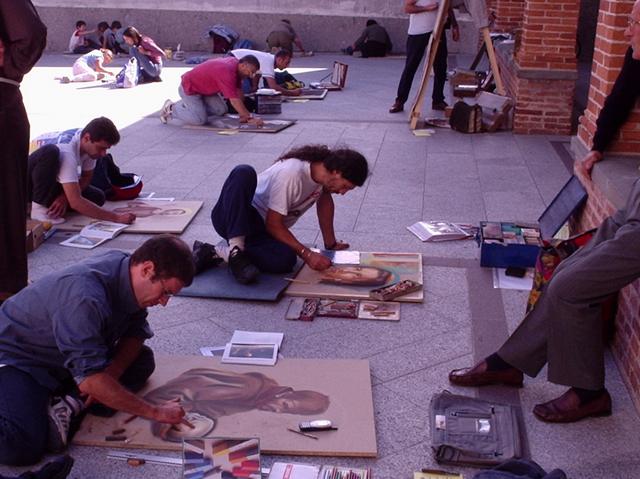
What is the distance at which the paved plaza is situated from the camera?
3434 mm

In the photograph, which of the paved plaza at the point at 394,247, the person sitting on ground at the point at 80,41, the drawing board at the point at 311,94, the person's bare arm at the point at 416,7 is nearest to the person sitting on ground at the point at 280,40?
the person sitting on ground at the point at 80,41

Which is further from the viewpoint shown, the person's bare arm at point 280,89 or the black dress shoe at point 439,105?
the person's bare arm at point 280,89

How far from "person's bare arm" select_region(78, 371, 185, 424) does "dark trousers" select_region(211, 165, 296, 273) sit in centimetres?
185

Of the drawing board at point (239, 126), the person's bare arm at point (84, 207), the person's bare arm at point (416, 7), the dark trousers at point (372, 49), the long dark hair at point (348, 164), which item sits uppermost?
the person's bare arm at point (416, 7)

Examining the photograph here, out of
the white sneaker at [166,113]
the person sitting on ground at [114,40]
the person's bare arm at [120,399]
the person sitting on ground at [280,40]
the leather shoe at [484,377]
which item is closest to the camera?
the person's bare arm at [120,399]

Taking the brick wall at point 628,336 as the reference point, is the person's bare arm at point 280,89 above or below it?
below

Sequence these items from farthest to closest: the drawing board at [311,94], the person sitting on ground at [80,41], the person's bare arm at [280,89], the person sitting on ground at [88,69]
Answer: the person sitting on ground at [80,41] → the person sitting on ground at [88,69] → the drawing board at [311,94] → the person's bare arm at [280,89]

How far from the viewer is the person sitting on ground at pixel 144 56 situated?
1342 cm

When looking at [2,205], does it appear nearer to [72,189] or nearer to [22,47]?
[22,47]

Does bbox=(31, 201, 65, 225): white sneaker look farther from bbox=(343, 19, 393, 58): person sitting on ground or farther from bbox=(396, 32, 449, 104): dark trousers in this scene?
bbox=(343, 19, 393, 58): person sitting on ground

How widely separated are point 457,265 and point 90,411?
9.00ft

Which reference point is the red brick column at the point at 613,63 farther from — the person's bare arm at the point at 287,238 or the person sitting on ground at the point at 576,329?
the person's bare arm at the point at 287,238

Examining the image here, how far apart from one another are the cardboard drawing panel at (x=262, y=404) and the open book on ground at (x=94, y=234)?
194 centimetres

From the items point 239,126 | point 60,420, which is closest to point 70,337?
point 60,420
